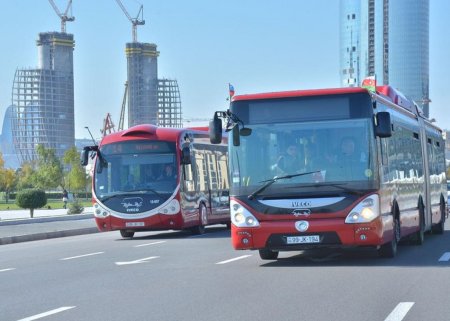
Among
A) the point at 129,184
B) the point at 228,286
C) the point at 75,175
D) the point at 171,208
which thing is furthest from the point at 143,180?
the point at 75,175

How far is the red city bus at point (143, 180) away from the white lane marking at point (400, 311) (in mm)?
16740

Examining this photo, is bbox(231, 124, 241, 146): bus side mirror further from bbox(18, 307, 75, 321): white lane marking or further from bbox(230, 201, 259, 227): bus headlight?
bbox(18, 307, 75, 321): white lane marking

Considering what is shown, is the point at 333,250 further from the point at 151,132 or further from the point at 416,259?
the point at 151,132

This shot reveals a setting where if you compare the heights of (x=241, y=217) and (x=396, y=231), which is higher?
(x=241, y=217)

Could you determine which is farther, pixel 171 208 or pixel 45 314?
pixel 171 208

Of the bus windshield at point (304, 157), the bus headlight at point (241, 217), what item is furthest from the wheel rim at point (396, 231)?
the bus headlight at point (241, 217)

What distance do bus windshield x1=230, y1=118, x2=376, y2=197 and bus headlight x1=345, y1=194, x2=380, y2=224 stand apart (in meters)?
0.23

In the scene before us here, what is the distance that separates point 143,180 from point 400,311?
17.8 m

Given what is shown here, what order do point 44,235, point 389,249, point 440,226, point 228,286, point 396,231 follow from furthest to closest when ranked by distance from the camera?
1. point 44,235
2. point 440,226
3. point 396,231
4. point 389,249
5. point 228,286

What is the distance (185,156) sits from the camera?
2688 centimetres

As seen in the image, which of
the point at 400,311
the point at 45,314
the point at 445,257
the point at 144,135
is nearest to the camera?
the point at 400,311

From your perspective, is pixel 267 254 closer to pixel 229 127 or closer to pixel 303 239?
pixel 303 239

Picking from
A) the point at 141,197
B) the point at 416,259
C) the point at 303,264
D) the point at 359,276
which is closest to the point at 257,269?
the point at 303,264

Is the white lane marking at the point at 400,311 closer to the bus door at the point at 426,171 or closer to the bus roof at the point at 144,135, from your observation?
the bus door at the point at 426,171
